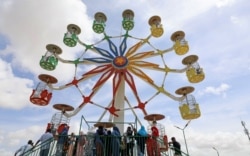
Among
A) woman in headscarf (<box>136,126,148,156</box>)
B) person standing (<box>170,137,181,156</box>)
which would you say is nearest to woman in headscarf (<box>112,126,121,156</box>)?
woman in headscarf (<box>136,126,148,156</box>)

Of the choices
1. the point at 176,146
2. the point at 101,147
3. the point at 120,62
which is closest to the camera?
the point at 101,147

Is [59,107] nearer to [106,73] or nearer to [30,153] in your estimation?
[30,153]

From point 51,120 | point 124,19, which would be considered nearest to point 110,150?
point 51,120

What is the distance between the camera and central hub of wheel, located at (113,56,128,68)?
15984mm

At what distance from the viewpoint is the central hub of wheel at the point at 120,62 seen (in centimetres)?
1598

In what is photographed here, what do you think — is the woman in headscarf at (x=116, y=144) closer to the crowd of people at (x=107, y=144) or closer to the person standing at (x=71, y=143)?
the crowd of people at (x=107, y=144)

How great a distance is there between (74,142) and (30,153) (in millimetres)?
1742

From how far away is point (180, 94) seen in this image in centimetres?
1359

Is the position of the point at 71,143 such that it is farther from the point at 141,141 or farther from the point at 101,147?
the point at 141,141

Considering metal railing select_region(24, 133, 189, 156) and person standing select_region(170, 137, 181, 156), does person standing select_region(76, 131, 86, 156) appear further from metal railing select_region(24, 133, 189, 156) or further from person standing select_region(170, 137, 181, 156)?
person standing select_region(170, 137, 181, 156)

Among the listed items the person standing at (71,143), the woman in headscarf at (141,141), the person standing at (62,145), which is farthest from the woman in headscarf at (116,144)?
the person standing at (62,145)

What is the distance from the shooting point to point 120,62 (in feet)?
52.8

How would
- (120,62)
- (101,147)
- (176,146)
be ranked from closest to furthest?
(101,147) → (176,146) → (120,62)

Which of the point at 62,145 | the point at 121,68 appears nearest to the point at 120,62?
the point at 121,68
